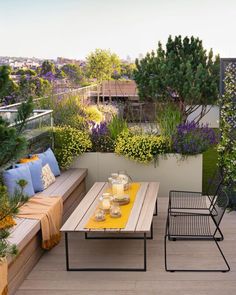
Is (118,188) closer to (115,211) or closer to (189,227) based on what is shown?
(115,211)

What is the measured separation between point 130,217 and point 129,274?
0.54 metres

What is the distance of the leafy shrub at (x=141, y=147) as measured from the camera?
691 centimetres

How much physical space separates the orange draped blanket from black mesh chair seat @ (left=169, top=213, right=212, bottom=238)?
120cm

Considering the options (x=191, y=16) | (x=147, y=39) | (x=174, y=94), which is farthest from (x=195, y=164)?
(x=147, y=39)

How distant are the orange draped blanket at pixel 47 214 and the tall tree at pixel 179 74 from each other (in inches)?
207

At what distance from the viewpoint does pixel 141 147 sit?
6.94 m

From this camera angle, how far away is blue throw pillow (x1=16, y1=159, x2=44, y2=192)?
5.55 metres

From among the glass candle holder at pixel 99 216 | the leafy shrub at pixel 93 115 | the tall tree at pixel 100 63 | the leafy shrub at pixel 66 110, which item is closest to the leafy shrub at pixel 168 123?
the leafy shrub at pixel 66 110

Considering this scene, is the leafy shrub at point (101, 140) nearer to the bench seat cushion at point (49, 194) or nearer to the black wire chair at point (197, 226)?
the bench seat cushion at point (49, 194)

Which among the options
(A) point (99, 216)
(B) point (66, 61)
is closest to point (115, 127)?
(A) point (99, 216)

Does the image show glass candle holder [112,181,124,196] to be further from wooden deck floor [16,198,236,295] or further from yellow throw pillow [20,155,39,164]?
yellow throw pillow [20,155,39,164]

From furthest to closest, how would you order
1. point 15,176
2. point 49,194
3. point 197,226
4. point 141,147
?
1. point 141,147
2. point 49,194
3. point 197,226
4. point 15,176

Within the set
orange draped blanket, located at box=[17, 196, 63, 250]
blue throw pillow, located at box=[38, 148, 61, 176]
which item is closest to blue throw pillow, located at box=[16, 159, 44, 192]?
orange draped blanket, located at box=[17, 196, 63, 250]

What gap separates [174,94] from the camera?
10.5 metres
